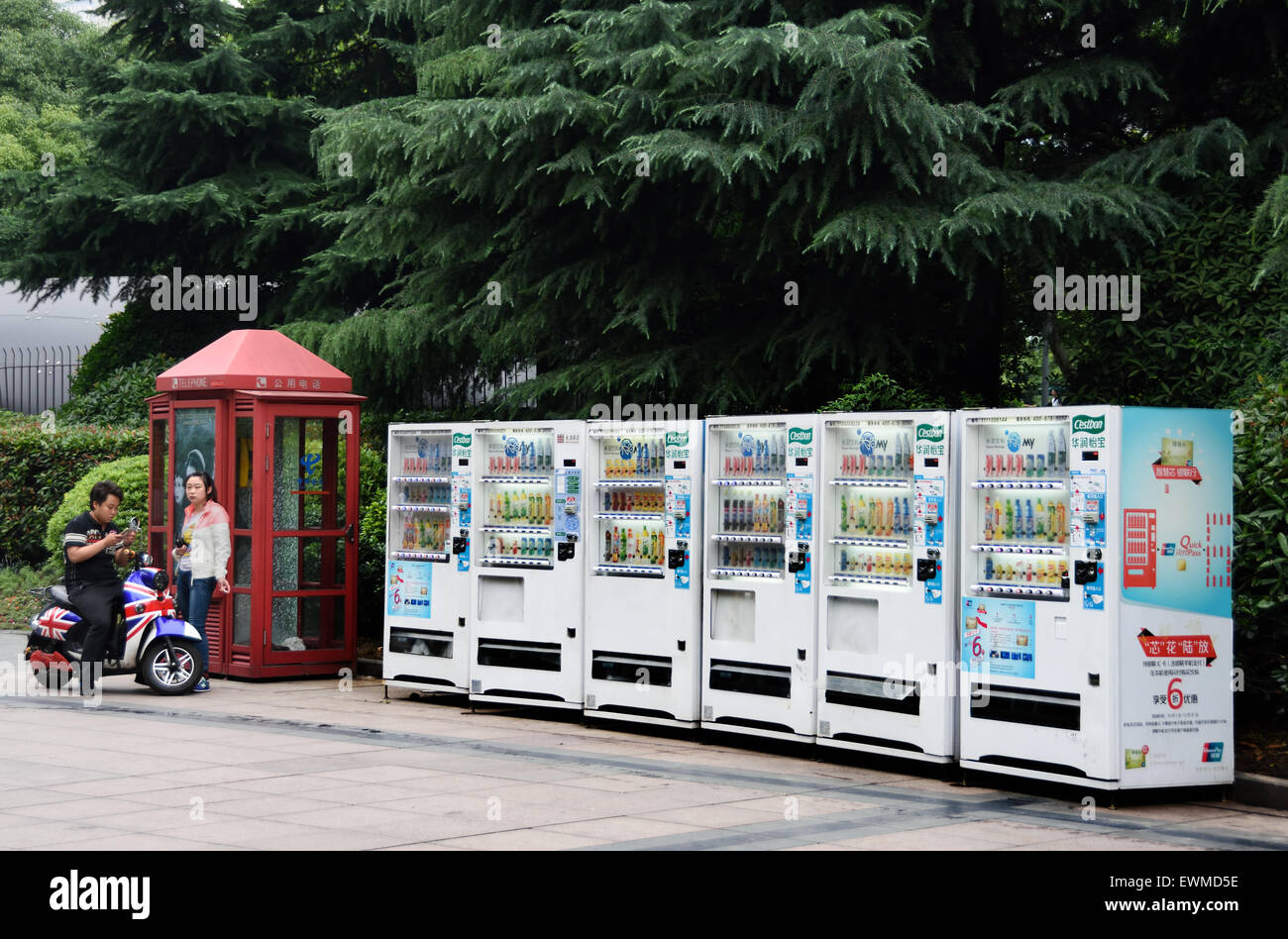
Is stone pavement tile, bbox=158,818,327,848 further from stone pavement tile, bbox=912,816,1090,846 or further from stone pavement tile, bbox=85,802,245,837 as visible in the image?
stone pavement tile, bbox=912,816,1090,846

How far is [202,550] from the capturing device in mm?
13844

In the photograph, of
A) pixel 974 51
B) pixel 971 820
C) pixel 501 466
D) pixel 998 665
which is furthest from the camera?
pixel 974 51

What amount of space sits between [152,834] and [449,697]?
6386mm

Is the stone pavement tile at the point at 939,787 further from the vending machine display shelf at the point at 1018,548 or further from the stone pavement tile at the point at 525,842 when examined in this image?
the stone pavement tile at the point at 525,842

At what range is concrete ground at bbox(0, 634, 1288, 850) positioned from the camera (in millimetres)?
7770

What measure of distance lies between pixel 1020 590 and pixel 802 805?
207cm

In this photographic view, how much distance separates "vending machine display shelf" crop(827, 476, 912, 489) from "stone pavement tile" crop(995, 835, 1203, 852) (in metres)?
2.98

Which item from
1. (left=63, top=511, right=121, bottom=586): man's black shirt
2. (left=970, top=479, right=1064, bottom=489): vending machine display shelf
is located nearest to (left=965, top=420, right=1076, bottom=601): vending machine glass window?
(left=970, top=479, right=1064, bottom=489): vending machine display shelf

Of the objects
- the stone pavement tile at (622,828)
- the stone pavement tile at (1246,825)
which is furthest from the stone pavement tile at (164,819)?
the stone pavement tile at (1246,825)

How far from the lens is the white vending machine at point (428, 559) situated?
13.2 metres

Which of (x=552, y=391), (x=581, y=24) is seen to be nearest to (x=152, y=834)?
(x=552, y=391)

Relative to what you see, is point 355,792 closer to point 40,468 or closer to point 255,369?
point 255,369

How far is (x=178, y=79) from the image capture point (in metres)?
24.8
